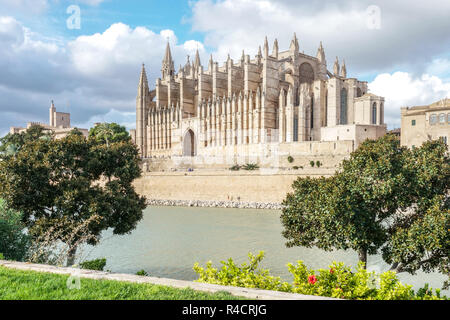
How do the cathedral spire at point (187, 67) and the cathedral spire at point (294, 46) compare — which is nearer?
the cathedral spire at point (294, 46)

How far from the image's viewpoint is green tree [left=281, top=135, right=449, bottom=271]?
25.8ft

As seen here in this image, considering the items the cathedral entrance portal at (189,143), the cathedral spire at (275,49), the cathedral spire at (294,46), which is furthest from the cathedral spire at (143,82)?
the cathedral spire at (294,46)

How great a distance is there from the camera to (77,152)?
36.2 ft

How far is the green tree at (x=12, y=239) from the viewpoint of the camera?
28.1 ft

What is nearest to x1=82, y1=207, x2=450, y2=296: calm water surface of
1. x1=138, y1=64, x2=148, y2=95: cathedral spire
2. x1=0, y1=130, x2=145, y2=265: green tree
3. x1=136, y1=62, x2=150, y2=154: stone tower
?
x1=0, y1=130, x2=145, y2=265: green tree

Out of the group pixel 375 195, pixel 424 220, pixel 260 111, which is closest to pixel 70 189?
pixel 375 195

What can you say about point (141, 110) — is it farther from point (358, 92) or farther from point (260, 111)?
point (358, 92)

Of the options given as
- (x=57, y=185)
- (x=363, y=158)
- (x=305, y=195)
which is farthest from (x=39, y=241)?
(x=363, y=158)

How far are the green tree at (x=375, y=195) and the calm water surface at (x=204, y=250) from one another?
100.0 inches

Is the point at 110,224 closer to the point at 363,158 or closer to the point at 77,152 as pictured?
the point at 77,152

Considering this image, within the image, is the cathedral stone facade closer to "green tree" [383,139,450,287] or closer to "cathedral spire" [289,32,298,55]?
"cathedral spire" [289,32,298,55]

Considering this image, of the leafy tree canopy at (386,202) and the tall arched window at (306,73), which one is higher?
the tall arched window at (306,73)

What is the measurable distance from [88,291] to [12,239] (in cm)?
519

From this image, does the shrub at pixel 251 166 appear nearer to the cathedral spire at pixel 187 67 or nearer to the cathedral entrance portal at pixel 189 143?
the cathedral entrance portal at pixel 189 143
